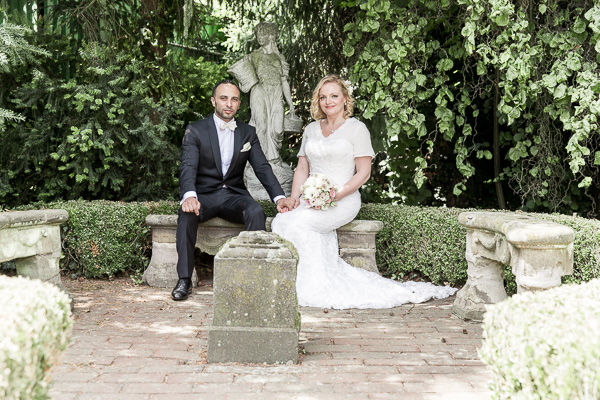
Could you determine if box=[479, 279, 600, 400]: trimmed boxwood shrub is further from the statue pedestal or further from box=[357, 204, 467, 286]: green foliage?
the statue pedestal

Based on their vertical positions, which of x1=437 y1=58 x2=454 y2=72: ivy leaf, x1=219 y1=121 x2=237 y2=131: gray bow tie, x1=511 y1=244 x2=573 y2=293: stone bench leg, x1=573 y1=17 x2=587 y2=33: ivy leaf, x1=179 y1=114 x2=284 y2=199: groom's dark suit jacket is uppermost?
x1=573 y1=17 x2=587 y2=33: ivy leaf

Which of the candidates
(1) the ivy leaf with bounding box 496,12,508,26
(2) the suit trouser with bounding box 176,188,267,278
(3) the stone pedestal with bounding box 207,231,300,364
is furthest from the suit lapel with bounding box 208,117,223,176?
(1) the ivy leaf with bounding box 496,12,508,26

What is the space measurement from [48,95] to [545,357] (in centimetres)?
653

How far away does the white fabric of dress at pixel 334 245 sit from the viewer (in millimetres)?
5180

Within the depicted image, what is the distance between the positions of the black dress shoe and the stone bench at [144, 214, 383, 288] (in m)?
0.49

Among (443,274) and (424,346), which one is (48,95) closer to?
(443,274)

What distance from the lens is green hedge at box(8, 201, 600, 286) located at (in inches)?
227

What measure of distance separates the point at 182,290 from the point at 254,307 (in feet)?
6.05

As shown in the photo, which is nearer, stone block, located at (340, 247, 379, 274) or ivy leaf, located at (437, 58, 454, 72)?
ivy leaf, located at (437, 58, 454, 72)

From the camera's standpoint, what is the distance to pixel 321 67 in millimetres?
8641

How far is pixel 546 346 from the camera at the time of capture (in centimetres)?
194

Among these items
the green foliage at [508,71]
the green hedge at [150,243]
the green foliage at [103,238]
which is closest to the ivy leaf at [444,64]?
the green foliage at [508,71]

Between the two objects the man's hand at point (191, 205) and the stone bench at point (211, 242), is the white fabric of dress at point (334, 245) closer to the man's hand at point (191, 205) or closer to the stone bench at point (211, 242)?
the stone bench at point (211, 242)

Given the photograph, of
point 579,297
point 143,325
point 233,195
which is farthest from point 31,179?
point 579,297
